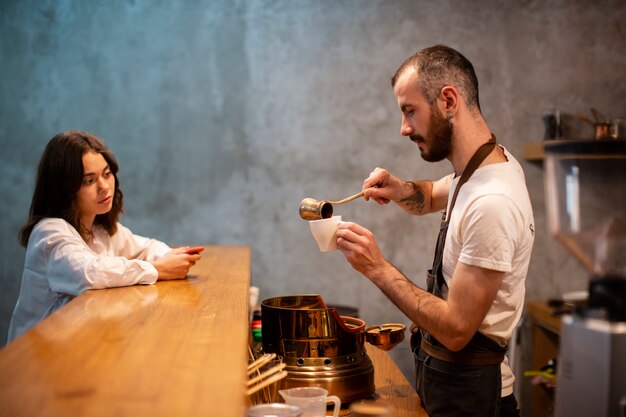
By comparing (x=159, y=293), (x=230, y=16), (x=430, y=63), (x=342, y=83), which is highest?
(x=230, y=16)

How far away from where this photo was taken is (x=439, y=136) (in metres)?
2.13

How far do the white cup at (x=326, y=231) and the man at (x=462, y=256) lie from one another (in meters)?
0.02

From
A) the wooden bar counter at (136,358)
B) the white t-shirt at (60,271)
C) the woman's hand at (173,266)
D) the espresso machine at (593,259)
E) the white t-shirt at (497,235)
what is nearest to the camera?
the wooden bar counter at (136,358)

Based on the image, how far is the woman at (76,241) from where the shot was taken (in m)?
2.19

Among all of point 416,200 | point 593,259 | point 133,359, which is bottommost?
point 133,359

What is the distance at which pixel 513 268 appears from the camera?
1.94 meters

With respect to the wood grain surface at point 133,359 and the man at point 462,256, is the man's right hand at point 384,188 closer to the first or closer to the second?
the man at point 462,256

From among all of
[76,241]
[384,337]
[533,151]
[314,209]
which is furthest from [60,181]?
[533,151]

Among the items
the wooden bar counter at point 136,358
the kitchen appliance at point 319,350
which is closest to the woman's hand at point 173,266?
the wooden bar counter at point 136,358

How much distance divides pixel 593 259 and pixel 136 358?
2.68ft

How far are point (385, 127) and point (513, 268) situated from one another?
111 inches

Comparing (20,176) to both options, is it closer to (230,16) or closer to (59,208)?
(230,16)

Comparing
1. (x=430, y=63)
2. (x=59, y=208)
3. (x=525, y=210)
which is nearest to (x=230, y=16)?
(x=59, y=208)

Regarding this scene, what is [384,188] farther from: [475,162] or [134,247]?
[134,247]
